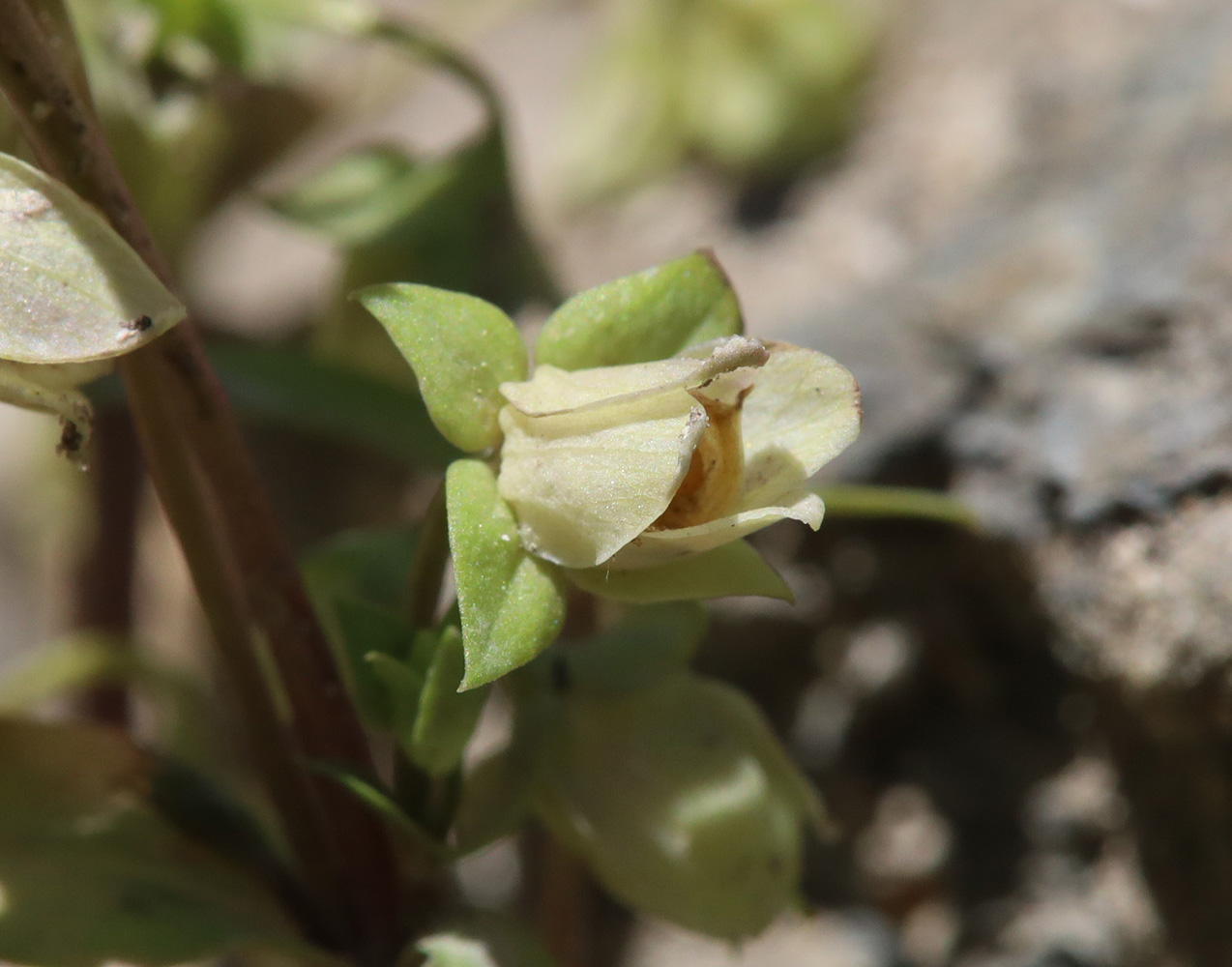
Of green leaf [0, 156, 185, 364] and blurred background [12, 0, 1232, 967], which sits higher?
green leaf [0, 156, 185, 364]

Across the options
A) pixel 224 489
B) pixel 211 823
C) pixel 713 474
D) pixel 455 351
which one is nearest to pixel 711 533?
pixel 713 474

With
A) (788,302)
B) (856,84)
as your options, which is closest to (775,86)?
(856,84)

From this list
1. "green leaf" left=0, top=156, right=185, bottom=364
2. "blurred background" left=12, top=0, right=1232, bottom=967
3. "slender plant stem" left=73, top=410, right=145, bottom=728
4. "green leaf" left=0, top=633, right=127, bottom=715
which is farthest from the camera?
"slender plant stem" left=73, top=410, right=145, bottom=728

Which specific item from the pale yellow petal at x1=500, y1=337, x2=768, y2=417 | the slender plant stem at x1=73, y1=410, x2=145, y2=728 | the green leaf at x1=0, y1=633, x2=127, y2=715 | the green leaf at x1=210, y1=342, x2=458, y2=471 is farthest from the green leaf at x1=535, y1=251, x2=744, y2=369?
the slender plant stem at x1=73, y1=410, x2=145, y2=728

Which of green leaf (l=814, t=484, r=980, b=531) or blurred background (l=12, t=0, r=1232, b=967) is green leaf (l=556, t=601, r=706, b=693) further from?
blurred background (l=12, t=0, r=1232, b=967)

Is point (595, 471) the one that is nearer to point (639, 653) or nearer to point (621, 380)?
point (621, 380)

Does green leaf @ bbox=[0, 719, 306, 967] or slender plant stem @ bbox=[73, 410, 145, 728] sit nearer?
green leaf @ bbox=[0, 719, 306, 967]

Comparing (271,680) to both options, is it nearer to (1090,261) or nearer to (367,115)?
(1090,261)

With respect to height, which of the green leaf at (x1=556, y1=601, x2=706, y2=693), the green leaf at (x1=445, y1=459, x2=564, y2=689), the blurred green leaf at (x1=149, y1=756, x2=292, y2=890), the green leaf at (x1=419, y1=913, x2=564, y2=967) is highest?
the green leaf at (x1=445, y1=459, x2=564, y2=689)
